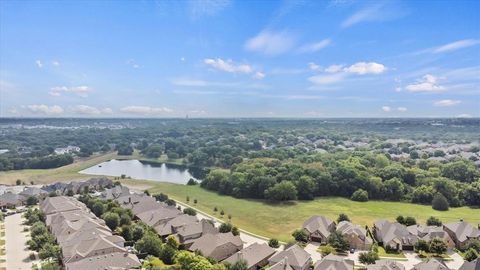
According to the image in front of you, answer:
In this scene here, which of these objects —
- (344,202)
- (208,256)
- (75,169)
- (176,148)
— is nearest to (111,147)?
(176,148)

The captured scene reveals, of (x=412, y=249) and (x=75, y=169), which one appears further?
(x=75, y=169)

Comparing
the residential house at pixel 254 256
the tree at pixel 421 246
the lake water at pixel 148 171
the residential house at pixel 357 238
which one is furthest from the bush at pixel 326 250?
the lake water at pixel 148 171

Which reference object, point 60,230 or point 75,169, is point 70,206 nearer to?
point 60,230

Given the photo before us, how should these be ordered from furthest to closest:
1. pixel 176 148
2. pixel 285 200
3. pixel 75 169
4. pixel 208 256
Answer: pixel 176 148
pixel 75 169
pixel 285 200
pixel 208 256

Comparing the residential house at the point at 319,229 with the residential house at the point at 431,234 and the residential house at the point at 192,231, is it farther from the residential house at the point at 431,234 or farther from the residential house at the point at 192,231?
the residential house at the point at 192,231

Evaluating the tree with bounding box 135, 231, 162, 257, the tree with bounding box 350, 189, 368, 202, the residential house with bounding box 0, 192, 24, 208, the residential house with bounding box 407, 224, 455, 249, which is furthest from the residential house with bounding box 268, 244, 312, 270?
A: the residential house with bounding box 0, 192, 24, 208

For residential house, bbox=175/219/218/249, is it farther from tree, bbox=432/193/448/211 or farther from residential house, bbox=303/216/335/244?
tree, bbox=432/193/448/211

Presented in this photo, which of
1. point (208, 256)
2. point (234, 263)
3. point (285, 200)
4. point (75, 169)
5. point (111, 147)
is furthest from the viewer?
point (111, 147)
